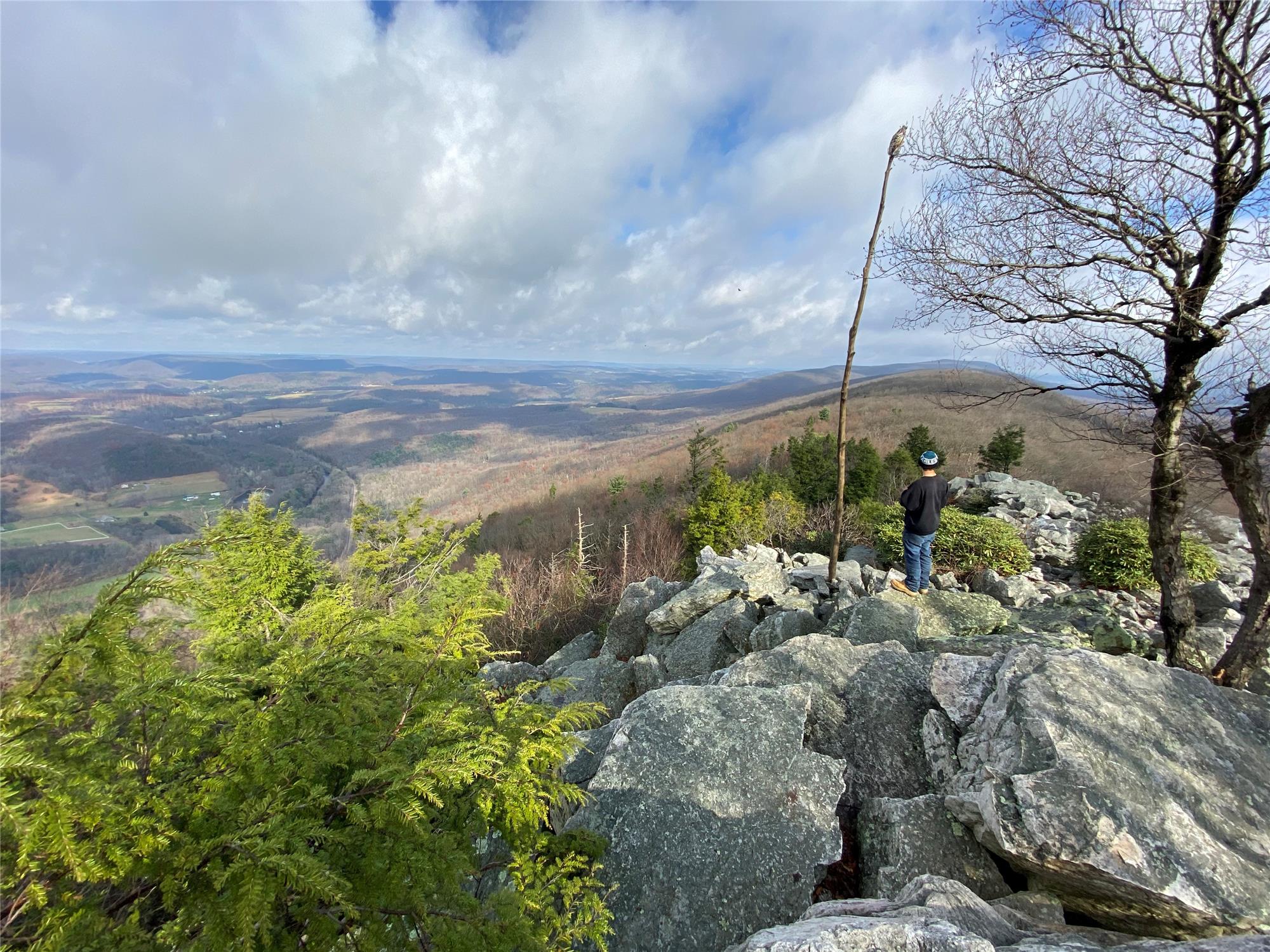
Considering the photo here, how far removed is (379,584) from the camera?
807 cm

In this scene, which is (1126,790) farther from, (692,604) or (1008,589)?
(1008,589)

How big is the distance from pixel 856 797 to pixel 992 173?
18.7ft

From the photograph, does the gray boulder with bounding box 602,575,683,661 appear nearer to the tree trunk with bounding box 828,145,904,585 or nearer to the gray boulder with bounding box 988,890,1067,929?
the tree trunk with bounding box 828,145,904,585

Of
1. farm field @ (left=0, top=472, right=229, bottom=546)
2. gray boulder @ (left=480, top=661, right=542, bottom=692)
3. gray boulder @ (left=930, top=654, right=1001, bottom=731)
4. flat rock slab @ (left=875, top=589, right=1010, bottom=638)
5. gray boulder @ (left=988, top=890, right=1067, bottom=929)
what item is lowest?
farm field @ (left=0, top=472, right=229, bottom=546)

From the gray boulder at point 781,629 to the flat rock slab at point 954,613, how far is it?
943 millimetres

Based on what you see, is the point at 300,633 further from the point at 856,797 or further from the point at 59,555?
the point at 59,555

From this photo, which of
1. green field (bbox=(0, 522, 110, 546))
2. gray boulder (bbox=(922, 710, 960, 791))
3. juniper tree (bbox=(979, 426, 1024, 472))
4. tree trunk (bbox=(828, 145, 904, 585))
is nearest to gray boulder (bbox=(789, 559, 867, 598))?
tree trunk (bbox=(828, 145, 904, 585))

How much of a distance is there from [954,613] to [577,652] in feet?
25.0

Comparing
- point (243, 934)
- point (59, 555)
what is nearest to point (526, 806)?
point (243, 934)

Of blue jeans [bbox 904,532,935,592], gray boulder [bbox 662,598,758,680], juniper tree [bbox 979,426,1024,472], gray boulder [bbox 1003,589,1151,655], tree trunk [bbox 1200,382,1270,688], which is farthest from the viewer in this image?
juniper tree [bbox 979,426,1024,472]

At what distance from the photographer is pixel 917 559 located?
313 inches

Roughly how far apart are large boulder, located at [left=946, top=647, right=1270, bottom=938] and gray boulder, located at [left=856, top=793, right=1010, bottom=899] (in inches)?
4.9

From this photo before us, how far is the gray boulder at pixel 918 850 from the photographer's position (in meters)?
3.00

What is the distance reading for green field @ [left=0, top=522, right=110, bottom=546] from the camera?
191 feet
